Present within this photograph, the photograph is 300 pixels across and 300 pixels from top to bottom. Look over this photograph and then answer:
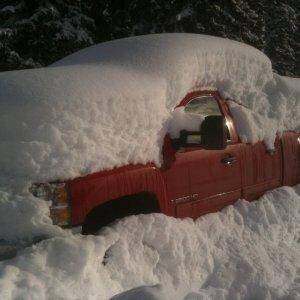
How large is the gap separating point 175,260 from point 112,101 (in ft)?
3.89

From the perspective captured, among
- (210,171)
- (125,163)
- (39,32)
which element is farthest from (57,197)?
(39,32)

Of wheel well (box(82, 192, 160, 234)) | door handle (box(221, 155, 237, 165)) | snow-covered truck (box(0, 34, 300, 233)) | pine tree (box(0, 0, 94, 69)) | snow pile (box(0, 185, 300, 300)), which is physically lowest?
snow pile (box(0, 185, 300, 300))

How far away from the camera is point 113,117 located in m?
3.40

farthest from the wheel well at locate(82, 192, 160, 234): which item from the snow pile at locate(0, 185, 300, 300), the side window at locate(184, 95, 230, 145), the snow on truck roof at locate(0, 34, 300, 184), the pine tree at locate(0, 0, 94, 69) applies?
the pine tree at locate(0, 0, 94, 69)

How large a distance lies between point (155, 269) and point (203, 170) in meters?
1.00

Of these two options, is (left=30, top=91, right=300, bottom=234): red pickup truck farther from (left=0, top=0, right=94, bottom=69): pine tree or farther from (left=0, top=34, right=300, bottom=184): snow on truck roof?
(left=0, top=0, right=94, bottom=69): pine tree

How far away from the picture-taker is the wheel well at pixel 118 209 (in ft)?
11.2

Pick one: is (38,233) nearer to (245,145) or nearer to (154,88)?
(154,88)

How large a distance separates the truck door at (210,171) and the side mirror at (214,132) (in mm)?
190

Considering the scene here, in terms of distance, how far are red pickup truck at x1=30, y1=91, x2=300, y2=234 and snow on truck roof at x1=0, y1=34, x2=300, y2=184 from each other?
3.6 inches

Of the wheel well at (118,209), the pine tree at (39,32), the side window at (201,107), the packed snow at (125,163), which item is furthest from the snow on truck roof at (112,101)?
the pine tree at (39,32)

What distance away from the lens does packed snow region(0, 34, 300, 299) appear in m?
2.97

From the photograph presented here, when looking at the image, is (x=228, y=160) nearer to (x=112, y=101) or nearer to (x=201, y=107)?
(x=201, y=107)

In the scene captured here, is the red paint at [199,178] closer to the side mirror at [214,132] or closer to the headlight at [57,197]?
the headlight at [57,197]
